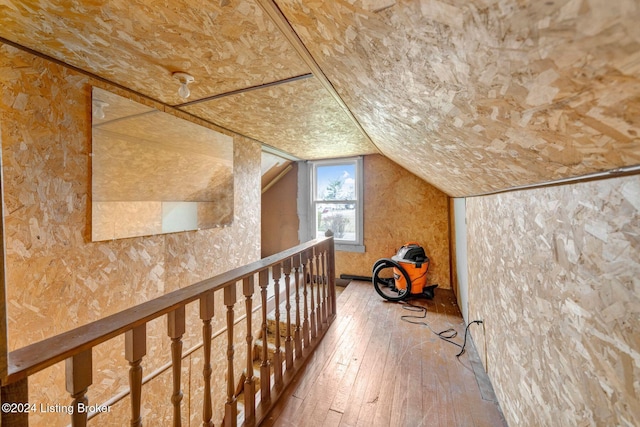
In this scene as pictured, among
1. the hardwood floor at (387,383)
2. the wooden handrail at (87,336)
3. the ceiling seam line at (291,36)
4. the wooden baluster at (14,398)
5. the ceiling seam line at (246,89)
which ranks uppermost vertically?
the ceiling seam line at (246,89)

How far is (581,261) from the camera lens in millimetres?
667

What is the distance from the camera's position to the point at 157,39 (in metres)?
1.17

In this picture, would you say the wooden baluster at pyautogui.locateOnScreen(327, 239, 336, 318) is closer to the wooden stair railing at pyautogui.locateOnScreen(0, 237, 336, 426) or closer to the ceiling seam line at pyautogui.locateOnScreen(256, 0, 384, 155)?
the wooden stair railing at pyautogui.locateOnScreen(0, 237, 336, 426)

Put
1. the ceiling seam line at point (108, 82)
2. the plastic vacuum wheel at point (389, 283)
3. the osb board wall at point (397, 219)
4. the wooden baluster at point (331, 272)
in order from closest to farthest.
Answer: the ceiling seam line at point (108, 82) < the wooden baluster at point (331, 272) < the plastic vacuum wheel at point (389, 283) < the osb board wall at point (397, 219)

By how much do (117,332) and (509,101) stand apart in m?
1.25

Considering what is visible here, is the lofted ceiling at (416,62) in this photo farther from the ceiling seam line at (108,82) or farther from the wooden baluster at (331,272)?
Result: the wooden baluster at (331,272)

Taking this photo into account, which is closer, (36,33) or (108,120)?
→ (36,33)

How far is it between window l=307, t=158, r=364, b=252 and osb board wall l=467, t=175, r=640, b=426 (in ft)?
8.68

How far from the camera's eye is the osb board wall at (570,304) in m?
0.53

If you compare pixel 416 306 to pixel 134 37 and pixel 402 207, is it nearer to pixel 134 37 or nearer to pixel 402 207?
pixel 402 207

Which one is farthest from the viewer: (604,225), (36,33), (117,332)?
(36,33)

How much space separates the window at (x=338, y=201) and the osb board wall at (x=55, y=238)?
2712mm

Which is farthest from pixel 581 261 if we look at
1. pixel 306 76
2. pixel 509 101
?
pixel 306 76

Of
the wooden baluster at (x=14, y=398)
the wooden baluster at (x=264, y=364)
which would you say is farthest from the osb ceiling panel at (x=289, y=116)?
the wooden baluster at (x=14, y=398)
